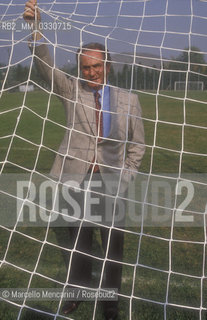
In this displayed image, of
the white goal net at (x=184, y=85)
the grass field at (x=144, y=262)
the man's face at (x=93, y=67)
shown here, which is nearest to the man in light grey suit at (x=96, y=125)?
the man's face at (x=93, y=67)

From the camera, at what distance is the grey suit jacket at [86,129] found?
7.00 ft

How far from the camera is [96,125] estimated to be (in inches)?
84.0

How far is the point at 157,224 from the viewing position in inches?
141

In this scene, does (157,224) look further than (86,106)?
Yes

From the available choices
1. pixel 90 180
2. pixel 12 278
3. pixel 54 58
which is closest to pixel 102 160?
pixel 90 180

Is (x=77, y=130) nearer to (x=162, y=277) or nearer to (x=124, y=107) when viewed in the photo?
(x=124, y=107)

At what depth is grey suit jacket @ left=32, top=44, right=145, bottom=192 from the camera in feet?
7.00

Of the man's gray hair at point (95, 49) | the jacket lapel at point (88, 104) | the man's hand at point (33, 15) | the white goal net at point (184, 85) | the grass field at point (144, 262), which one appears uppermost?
the man's hand at point (33, 15)

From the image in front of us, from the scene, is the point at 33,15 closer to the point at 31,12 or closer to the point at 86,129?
the point at 31,12

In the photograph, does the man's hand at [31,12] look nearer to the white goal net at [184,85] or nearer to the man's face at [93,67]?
the man's face at [93,67]

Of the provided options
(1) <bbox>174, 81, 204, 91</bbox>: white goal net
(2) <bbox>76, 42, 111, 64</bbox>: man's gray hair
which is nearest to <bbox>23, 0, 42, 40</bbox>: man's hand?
(2) <bbox>76, 42, 111, 64</bbox>: man's gray hair

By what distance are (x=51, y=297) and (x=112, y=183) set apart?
900 mm

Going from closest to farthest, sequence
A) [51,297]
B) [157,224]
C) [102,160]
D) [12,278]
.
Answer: [102,160]
[51,297]
[12,278]
[157,224]

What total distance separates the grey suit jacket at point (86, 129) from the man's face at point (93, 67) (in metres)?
0.06
